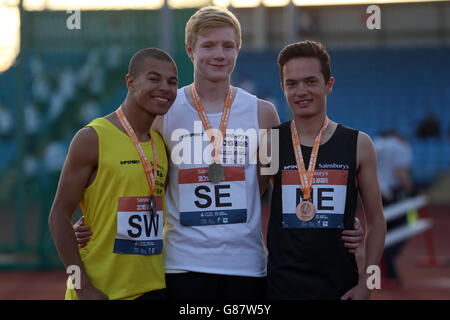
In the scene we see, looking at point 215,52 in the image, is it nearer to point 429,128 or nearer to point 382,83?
point 429,128

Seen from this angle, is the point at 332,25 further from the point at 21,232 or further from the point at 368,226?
the point at 368,226

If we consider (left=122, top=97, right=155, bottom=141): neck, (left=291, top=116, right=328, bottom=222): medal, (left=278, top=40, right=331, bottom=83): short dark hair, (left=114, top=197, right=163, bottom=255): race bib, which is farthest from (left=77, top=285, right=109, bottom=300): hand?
(left=278, top=40, right=331, bottom=83): short dark hair

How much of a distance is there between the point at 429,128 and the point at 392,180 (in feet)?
46.9

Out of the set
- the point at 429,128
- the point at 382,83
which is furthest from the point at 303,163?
the point at 382,83

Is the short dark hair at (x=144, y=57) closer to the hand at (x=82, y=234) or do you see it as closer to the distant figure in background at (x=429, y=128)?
the hand at (x=82, y=234)

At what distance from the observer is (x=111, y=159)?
250 centimetres

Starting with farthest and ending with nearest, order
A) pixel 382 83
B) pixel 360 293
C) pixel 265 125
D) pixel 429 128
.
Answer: pixel 382 83 < pixel 429 128 < pixel 265 125 < pixel 360 293

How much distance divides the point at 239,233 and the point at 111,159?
2.21ft

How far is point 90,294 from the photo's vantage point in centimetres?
246

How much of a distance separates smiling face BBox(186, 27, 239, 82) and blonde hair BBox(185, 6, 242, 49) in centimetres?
2

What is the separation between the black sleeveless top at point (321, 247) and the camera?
2.50 m

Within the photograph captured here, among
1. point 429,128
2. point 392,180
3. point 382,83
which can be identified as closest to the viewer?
point 392,180

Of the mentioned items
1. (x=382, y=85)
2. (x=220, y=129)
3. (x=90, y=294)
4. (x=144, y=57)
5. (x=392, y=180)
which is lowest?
(x=90, y=294)

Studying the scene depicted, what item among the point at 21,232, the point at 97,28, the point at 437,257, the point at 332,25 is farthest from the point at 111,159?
the point at 332,25
